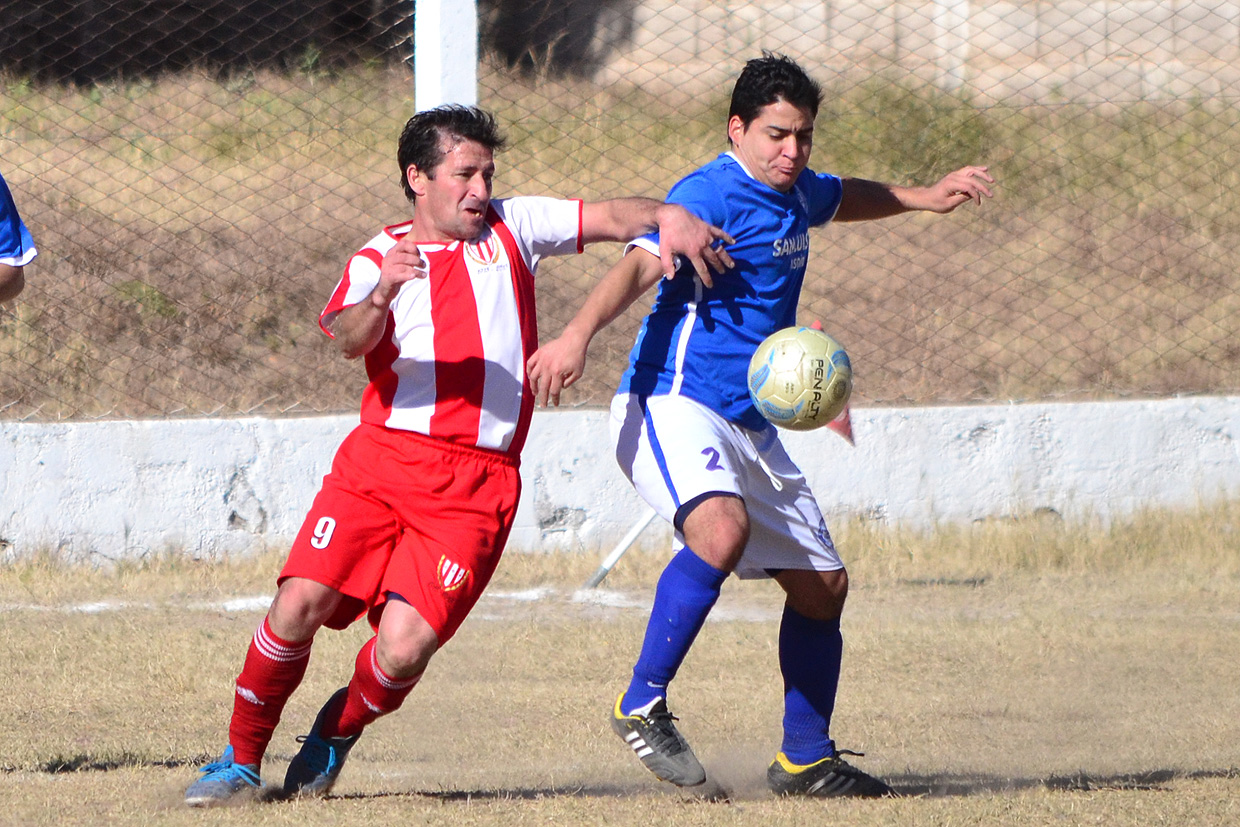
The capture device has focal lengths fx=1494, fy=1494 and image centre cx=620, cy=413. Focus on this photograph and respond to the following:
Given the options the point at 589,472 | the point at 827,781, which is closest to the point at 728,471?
the point at 827,781

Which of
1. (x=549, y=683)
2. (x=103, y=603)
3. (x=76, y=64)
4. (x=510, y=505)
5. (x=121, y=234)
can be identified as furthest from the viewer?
(x=121, y=234)

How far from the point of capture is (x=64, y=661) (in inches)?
235

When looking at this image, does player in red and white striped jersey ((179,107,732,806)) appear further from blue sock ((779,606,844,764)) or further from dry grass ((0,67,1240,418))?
dry grass ((0,67,1240,418))

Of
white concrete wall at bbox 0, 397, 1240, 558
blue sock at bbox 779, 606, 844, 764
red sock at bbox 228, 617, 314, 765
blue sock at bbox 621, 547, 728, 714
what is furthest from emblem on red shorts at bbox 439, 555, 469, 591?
white concrete wall at bbox 0, 397, 1240, 558

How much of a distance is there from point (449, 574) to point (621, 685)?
203 centimetres

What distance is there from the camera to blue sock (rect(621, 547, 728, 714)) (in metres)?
4.06

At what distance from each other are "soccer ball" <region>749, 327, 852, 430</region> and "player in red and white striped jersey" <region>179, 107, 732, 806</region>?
293 millimetres

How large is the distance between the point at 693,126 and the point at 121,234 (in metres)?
4.07

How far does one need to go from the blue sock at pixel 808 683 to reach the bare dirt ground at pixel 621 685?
191mm

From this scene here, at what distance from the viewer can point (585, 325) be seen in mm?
3912

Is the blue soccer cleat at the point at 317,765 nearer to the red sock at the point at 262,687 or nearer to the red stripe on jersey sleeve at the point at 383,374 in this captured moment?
Result: the red sock at the point at 262,687

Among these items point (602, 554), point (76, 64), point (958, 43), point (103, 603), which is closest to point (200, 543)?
point (103, 603)

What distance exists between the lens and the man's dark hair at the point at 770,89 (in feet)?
14.1

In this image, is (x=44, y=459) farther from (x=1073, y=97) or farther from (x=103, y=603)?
(x=1073, y=97)
